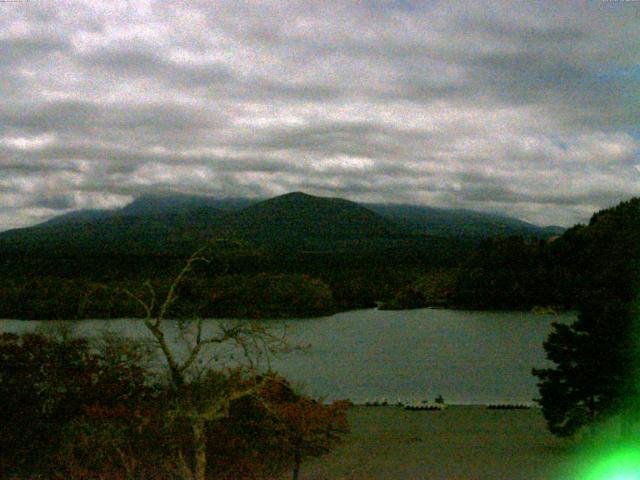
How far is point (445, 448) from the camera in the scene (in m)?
17.7

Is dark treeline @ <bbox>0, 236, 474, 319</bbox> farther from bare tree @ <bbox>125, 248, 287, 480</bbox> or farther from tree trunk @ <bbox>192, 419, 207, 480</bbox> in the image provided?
tree trunk @ <bbox>192, 419, 207, 480</bbox>

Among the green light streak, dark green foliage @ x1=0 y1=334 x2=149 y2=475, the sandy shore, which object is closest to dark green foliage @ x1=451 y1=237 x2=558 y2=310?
the sandy shore

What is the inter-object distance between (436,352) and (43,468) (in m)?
28.1

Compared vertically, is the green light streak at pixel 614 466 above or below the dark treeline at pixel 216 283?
below

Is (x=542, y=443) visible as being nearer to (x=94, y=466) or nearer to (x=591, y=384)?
(x=591, y=384)

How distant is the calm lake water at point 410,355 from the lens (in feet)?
91.5

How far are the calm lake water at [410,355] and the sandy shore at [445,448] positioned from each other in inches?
101

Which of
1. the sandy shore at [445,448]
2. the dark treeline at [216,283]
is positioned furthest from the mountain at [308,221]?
the sandy shore at [445,448]

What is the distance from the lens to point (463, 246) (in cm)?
10050

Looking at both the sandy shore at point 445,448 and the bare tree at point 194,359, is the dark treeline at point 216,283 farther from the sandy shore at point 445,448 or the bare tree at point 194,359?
the bare tree at point 194,359

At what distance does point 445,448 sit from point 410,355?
19097 mm

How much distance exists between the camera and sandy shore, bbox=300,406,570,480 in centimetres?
1487

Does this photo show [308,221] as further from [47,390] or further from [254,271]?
[47,390]

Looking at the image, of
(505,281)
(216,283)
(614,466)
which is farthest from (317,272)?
(614,466)
